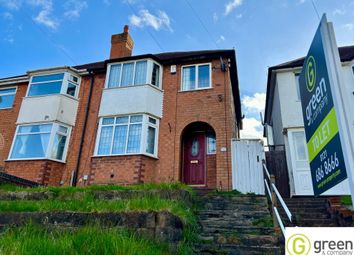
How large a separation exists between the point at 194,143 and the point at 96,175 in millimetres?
4487

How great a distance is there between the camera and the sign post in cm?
207

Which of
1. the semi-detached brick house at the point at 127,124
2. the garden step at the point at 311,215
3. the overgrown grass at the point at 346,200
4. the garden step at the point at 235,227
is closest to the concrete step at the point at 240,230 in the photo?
the garden step at the point at 235,227

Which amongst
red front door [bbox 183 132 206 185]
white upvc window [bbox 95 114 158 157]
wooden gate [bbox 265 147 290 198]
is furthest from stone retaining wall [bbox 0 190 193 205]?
wooden gate [bbox 265 147 290 198]

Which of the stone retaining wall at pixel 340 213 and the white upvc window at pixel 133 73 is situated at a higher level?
the white upvc window at pixel 133 73

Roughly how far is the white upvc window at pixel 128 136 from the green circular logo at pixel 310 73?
30.4ft

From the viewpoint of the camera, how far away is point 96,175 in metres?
11.7

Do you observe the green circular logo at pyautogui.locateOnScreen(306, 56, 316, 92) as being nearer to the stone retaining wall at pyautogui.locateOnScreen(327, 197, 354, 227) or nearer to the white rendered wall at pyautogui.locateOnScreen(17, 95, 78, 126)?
the stone retaining wall at pyautogui.locateOnScreen(327, 197, 354, 227)

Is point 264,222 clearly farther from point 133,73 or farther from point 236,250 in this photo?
point 133,73

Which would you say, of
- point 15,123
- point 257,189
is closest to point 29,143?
point 15,123

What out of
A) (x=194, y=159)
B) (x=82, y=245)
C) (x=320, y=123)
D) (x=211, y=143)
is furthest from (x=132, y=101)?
(x=320, y=123)

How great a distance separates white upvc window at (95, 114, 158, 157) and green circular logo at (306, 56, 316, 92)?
927 cm

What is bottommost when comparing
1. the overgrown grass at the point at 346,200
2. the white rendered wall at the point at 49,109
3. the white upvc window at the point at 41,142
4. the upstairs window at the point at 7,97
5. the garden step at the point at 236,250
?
the garden step at the point at 236,250

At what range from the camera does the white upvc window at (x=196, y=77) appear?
42.6ft

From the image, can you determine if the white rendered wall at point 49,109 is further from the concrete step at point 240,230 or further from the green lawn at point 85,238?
the concrete step at point 240,230
